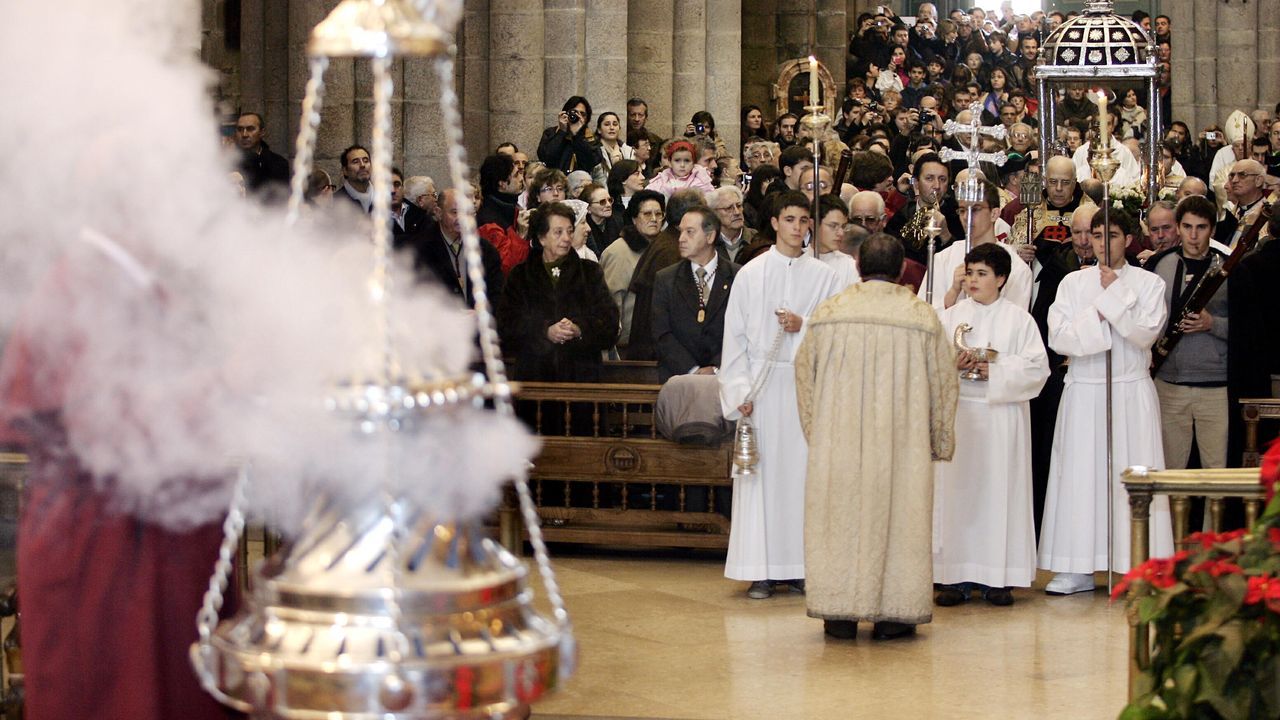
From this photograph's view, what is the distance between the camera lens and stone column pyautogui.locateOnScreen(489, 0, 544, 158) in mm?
13961

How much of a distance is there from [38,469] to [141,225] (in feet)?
1.79

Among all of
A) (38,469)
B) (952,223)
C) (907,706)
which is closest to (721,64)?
(952,223)

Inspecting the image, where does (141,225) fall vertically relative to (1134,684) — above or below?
above

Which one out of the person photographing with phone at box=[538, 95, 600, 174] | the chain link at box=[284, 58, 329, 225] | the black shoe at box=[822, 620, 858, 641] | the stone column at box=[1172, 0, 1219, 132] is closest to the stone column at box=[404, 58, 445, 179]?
the person photographing with phone at box=[538, 95, 600, 174]

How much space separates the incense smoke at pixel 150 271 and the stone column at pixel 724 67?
13252 mm

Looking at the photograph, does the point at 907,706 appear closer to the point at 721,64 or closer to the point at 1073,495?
the point at 1073,495

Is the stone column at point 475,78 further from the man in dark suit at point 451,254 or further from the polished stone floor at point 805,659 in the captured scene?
the polished stone floor at point 805,659

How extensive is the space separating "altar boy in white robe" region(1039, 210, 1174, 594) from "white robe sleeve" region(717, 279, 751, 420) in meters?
1.38

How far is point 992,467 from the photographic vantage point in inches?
312

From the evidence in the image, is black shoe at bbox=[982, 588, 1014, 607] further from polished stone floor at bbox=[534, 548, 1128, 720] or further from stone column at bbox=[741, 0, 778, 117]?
stone column at bbox=[741, 0, 778, 117]

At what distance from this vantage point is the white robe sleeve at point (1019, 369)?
309 inches

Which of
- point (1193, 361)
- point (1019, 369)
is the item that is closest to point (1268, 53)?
point (1193, 361)

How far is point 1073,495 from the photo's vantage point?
826 cm

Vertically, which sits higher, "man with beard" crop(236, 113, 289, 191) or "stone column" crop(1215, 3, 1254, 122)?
"stone column" crop(1215, 3, 1254, 122)
